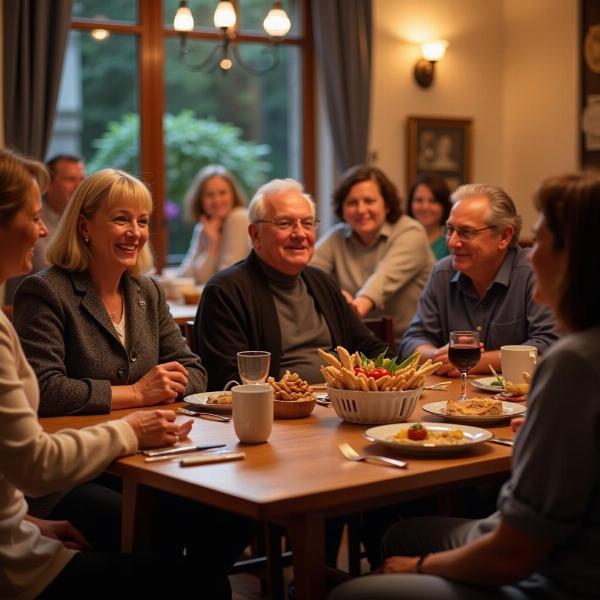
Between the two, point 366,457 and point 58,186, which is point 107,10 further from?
point 366,457

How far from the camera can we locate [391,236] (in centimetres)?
498

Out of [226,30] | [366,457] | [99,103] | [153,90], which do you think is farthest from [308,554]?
[153,90]

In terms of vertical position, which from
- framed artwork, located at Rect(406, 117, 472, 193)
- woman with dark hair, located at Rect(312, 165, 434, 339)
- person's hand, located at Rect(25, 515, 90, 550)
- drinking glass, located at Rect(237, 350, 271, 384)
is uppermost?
framed artwork, located at Rect(406, 117, 472, 193)

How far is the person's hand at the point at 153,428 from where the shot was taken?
2.11 metres

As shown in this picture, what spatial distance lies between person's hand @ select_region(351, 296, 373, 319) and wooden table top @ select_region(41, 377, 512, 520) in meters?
2.34

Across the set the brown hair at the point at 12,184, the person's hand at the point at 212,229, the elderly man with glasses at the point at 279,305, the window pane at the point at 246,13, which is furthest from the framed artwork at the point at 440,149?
the brown hair at the point at 12,184

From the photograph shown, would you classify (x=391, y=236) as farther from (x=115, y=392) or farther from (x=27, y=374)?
(x=27, y=374)

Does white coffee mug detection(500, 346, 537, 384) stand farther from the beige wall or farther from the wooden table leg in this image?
the beige wall

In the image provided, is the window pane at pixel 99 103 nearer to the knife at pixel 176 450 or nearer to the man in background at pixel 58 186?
the man in background at pixel 58 186

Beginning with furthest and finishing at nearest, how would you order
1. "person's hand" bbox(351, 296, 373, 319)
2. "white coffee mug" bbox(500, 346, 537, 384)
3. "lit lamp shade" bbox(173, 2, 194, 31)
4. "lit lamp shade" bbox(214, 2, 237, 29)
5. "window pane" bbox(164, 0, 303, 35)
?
"window pane" bbox(164, 0, 303, 35) < "lit lamp shade" bbox(173, 2, 194, 31) < "lit lamp shade" bbox(214, 2, 237, 29) < "person's hand" bbox(351, 296, 373, 319) < "white coffee mug" bbox(500, 346, 537, 384)

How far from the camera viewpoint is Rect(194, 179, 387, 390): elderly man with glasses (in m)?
3.15

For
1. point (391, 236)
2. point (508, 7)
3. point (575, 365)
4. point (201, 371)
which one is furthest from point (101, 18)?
point (575, 365)

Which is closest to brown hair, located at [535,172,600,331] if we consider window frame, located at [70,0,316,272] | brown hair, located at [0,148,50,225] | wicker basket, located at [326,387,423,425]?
wicker basket, located at [326,387,423,425]

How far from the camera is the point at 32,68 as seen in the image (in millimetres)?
5562
